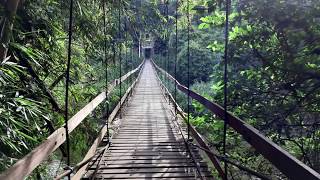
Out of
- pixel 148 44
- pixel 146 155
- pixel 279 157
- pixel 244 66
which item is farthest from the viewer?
pixel 148 44

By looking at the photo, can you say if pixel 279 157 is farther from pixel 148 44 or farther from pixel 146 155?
pixel 148 44

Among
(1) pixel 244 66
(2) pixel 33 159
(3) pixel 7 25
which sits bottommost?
(2) pixel 33 159

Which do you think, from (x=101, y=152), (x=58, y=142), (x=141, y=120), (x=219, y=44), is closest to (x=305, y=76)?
(x=219, y=44)

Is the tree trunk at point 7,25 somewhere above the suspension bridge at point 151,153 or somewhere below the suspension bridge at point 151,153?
above

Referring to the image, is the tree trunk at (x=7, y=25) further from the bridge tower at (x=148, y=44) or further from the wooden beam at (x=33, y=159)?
the bridge tower at (x=148, y=44)

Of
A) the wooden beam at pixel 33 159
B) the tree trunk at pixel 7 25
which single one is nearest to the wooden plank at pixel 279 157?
the wooden beam at pixel 33 159

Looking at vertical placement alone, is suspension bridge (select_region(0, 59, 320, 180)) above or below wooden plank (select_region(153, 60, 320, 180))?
below

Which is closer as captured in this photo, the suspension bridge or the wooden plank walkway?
the suspension bridge

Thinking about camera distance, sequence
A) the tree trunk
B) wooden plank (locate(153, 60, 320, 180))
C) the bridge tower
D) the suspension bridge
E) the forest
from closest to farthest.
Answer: wooden plank (locate(153, 60, 320, 180)), the suspension bridge, the tree trunk, the forest, the bridge tower

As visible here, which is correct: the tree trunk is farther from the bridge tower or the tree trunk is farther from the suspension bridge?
the bridge tower

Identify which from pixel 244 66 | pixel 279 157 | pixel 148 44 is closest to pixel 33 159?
pixel 279 157

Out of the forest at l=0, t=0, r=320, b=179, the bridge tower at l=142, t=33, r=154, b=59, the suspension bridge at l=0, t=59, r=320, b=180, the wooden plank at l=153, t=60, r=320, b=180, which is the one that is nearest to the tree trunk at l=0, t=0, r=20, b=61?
the forest at l=0, t=0, r=320, b=179

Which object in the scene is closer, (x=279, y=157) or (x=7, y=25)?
(x=279, y=157)

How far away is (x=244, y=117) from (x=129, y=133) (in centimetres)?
149
